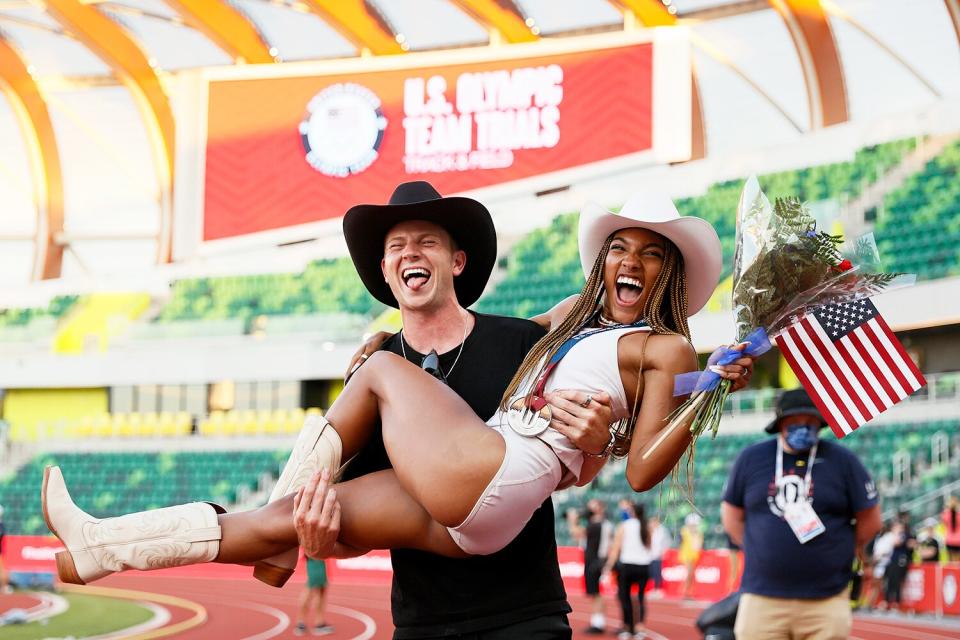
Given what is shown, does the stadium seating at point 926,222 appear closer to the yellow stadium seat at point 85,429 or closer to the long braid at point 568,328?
the yellow stadium seat at point 85,429

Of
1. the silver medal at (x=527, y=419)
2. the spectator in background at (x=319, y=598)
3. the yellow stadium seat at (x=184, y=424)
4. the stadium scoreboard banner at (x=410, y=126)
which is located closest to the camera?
the silver medal at (x=527, y=419)

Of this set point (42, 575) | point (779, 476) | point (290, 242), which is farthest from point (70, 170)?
point (779, 476)

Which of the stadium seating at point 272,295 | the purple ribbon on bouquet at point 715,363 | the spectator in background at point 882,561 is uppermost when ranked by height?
the stadium seating at point 272,295

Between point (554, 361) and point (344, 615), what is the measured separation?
1223 centimetres

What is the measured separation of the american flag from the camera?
3.76m

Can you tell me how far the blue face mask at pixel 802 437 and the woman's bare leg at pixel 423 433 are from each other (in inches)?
101

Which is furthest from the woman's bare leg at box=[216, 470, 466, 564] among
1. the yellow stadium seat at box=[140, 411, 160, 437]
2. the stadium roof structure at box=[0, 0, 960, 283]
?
the yellow stadium seat at box=[140, 411, 160, 437]

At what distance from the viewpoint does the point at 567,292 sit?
26750 mm

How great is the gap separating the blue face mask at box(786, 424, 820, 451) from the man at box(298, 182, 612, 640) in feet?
7.08

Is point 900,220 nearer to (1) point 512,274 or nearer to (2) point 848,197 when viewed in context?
(2) point 848,197

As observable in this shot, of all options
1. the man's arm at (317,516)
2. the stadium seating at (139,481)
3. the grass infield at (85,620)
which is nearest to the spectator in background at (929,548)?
the grass infield at (85,620)

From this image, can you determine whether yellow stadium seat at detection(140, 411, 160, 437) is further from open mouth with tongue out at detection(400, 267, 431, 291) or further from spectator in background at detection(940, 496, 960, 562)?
open mouth with tongue out at detection(400, 267, 431, 291)

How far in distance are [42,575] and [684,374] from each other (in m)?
16.9

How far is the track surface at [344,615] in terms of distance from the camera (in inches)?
505
